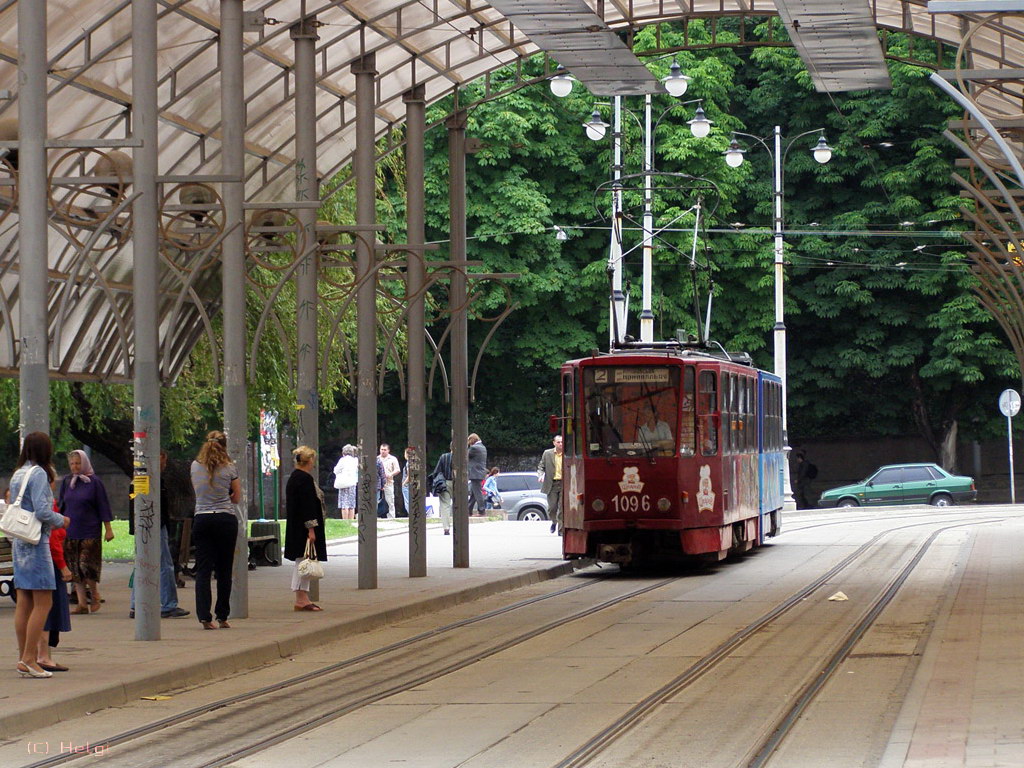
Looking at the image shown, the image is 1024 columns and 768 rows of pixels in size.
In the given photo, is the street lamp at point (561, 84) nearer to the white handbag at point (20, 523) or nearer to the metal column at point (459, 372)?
the metal column at point (459, 372)

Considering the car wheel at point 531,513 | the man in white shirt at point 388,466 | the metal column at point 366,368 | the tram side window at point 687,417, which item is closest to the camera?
the metal column at point 366,368

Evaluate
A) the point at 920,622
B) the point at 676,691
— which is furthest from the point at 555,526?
the point at 676,691

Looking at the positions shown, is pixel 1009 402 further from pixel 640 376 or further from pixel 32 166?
pixel 32 166

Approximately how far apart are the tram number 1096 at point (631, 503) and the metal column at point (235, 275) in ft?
26.5

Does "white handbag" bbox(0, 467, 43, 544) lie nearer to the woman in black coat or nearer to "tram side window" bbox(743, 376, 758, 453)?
the woman in black coat

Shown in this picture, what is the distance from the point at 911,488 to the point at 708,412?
2636cm

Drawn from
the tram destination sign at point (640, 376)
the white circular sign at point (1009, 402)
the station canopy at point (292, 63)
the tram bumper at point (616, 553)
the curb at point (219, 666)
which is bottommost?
the curb at point (219, 666)

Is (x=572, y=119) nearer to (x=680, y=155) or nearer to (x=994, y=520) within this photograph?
(x=680, y=155)

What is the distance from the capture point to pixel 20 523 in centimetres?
1233

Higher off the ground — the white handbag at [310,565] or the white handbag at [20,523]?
the white handbag at [20,523]

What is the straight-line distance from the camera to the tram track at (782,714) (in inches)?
390

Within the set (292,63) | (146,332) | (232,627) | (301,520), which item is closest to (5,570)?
(301,520)

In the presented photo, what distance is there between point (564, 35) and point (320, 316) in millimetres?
6783

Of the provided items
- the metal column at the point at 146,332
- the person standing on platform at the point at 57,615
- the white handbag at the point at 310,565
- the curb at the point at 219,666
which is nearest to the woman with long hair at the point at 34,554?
the person standing on platform at the point at 57,615
